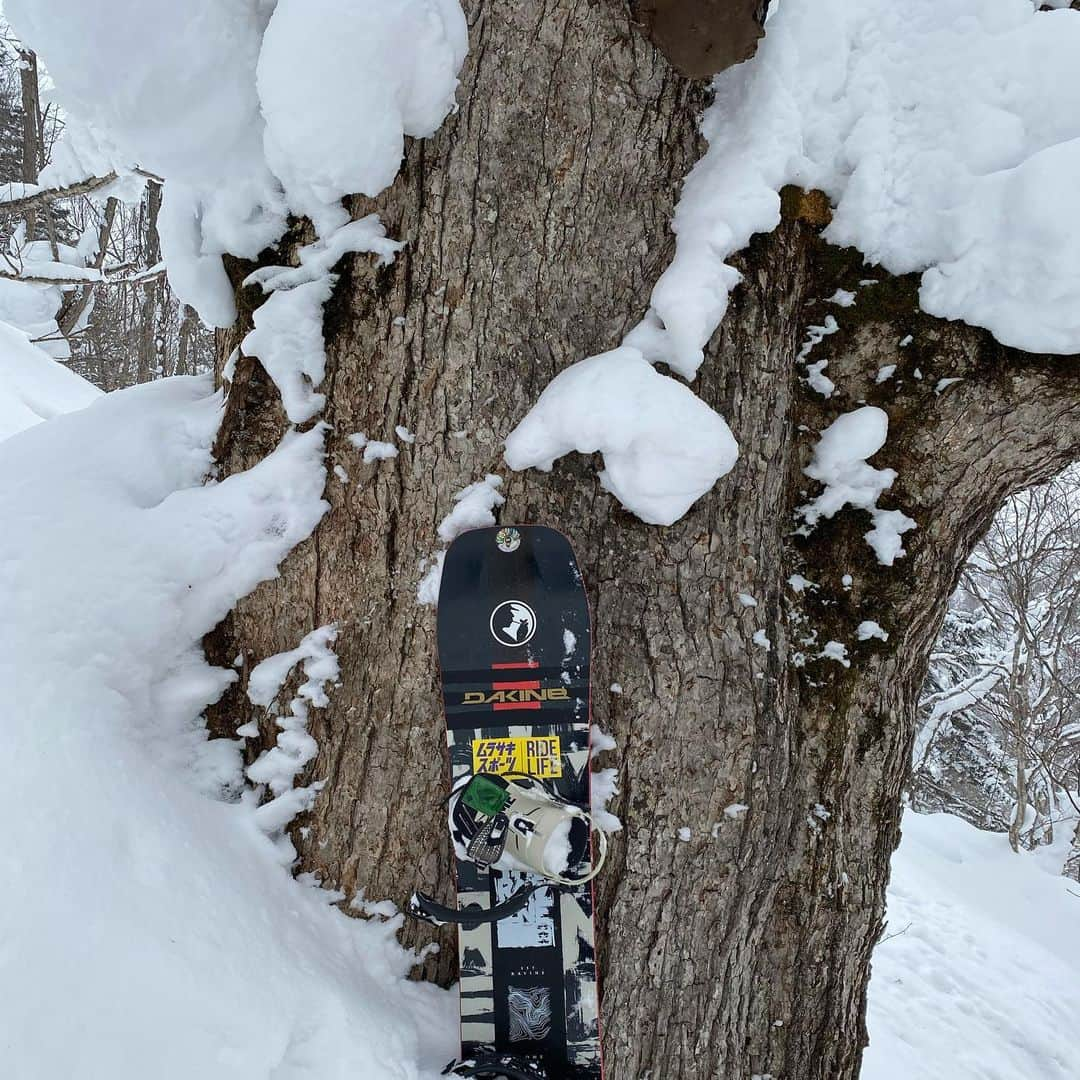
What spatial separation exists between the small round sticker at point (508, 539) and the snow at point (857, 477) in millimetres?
578

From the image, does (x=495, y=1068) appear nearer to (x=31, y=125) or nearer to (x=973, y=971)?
(x=973, y=971)

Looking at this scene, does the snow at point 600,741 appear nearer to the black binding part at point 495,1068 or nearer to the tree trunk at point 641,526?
the tree trunk at point 641,526

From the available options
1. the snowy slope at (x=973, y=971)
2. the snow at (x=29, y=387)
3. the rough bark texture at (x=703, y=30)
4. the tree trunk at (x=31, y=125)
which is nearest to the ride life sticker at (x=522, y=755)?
the rough bark texture at (x=703, y=30)

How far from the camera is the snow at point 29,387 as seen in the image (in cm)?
535

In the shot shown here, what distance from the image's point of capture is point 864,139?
1321 millimetres

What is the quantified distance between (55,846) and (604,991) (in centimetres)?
95

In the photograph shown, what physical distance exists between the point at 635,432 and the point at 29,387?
6.82m

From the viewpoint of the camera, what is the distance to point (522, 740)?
147 cm

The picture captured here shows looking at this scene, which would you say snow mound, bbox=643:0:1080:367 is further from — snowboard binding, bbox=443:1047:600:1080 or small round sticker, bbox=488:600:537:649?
snowboard binding, bbox=443:1047:600:1080

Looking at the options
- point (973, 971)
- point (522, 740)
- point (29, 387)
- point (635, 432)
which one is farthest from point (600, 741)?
point (29, 387)

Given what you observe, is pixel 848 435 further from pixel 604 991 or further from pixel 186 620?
pixel 186 620

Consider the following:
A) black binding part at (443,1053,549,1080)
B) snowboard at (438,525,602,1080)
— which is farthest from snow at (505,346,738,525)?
black binding part at (443,1053,549,1080)

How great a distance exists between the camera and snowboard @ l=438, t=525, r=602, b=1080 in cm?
136

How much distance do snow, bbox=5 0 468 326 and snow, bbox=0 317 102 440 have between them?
13.8 ft
